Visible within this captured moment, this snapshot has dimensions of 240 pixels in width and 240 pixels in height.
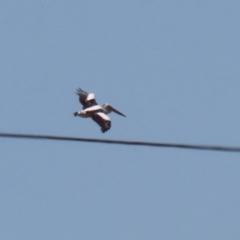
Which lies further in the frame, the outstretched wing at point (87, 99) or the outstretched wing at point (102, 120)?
the outstretched wing at point (87, 99)

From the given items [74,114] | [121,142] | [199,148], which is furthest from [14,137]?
[74,114]

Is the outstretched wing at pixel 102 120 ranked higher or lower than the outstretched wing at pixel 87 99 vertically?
lower

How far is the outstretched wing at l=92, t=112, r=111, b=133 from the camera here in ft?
56.4

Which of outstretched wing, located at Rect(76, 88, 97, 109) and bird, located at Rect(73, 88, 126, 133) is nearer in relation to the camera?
bird, located at Rect(73, 88, 126, 133)

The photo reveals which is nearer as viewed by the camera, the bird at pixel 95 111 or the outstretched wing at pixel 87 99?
the bird at pixel 95 111

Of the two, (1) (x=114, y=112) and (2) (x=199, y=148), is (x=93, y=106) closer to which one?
(1) (x=114, y=112)

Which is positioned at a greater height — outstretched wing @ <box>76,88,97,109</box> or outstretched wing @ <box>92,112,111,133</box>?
outstretched wing @ <box>76,88,97,109</box>

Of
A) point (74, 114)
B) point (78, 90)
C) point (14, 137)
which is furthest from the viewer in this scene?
point (78, 90)

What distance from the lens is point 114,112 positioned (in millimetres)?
17812

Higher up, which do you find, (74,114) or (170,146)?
(74,114)

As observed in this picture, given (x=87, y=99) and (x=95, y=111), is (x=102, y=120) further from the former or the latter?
(x=87, y=99)

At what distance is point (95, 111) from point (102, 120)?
226 millimetres

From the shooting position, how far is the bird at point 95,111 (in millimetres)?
17203

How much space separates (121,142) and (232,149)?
1394 mm
